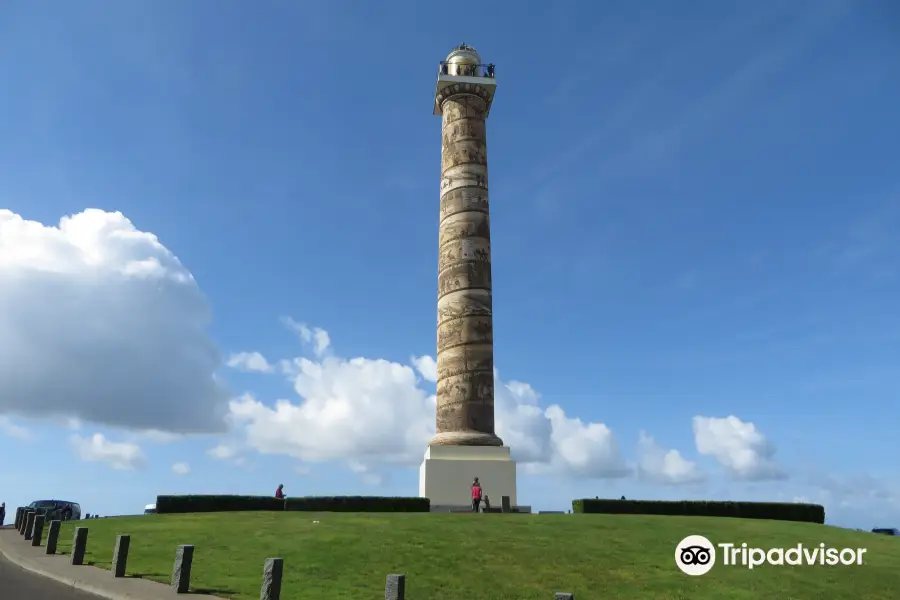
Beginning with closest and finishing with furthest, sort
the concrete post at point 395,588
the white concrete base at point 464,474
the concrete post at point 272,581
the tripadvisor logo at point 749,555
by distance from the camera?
the concrete post at point 395,588 < the concrete post at point 272,581 < the tripadvisor logo at point 749,555 < the white concrete base at point 464,474

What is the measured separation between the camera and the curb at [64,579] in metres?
11.2

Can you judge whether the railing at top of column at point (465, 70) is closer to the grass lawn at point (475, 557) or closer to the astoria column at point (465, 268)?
the astoria column at point (465, 268)

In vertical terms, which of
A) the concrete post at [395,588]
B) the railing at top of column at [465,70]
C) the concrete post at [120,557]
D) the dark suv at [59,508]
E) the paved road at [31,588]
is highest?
the railing at top of column at [465,70]

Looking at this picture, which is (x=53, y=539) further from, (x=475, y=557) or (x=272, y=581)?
(x=475, y=557)

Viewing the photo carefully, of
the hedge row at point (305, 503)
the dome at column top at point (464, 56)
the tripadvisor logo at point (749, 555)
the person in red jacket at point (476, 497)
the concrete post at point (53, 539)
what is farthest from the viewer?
the dome at column top at point (464, 56)

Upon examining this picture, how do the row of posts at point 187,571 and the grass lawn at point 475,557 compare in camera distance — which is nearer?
the row of posts at point 187,571

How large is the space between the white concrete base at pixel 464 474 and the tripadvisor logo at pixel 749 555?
9.98 meters

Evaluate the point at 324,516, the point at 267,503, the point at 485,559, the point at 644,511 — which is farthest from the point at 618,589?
the point at 267,503

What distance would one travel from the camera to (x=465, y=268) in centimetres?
2972

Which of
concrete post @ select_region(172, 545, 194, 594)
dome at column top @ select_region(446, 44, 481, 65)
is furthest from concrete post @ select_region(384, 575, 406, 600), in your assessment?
dome at column top @ select_region(446, 44, 481, 65)

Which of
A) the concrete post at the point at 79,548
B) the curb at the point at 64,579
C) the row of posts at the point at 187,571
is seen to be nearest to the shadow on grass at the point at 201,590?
the row of posts at the point at 187,571

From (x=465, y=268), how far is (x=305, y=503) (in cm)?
1107

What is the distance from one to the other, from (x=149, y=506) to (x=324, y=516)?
8.83 meters

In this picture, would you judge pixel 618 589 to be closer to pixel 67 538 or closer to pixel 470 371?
pixel 67 538
